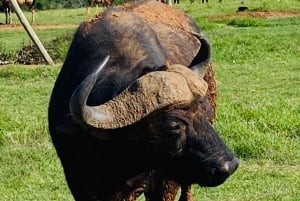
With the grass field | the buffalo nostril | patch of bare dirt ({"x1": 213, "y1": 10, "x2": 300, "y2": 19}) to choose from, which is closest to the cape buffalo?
the buffalo nostril

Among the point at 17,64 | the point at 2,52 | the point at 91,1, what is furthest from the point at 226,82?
the point at 91,1

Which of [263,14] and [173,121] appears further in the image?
[263,14]

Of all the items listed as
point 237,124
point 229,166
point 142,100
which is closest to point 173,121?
point 142,100

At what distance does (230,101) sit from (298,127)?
2.27m

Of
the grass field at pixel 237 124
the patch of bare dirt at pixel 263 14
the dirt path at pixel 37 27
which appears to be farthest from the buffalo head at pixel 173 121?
the dirt path at pixel 37 27

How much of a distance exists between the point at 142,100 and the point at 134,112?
79 millimetres

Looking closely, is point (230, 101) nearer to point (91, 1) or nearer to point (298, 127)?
point (298, 127)

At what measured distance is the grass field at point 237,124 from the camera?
7.41 metres

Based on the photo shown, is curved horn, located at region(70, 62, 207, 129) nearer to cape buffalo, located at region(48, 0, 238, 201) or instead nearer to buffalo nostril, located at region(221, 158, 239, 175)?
cape buffalo, located at region(48, 0, 238, 201)

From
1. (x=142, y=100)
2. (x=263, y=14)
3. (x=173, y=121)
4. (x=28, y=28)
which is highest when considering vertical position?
(x=142, y=100)

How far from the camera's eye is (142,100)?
4.69 meters

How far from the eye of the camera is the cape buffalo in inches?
183

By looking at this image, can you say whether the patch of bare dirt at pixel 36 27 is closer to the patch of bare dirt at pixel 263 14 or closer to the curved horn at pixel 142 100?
the patch of bare dirt at pixel 263 14

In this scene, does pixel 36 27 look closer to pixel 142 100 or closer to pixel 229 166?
pixel 142 100
